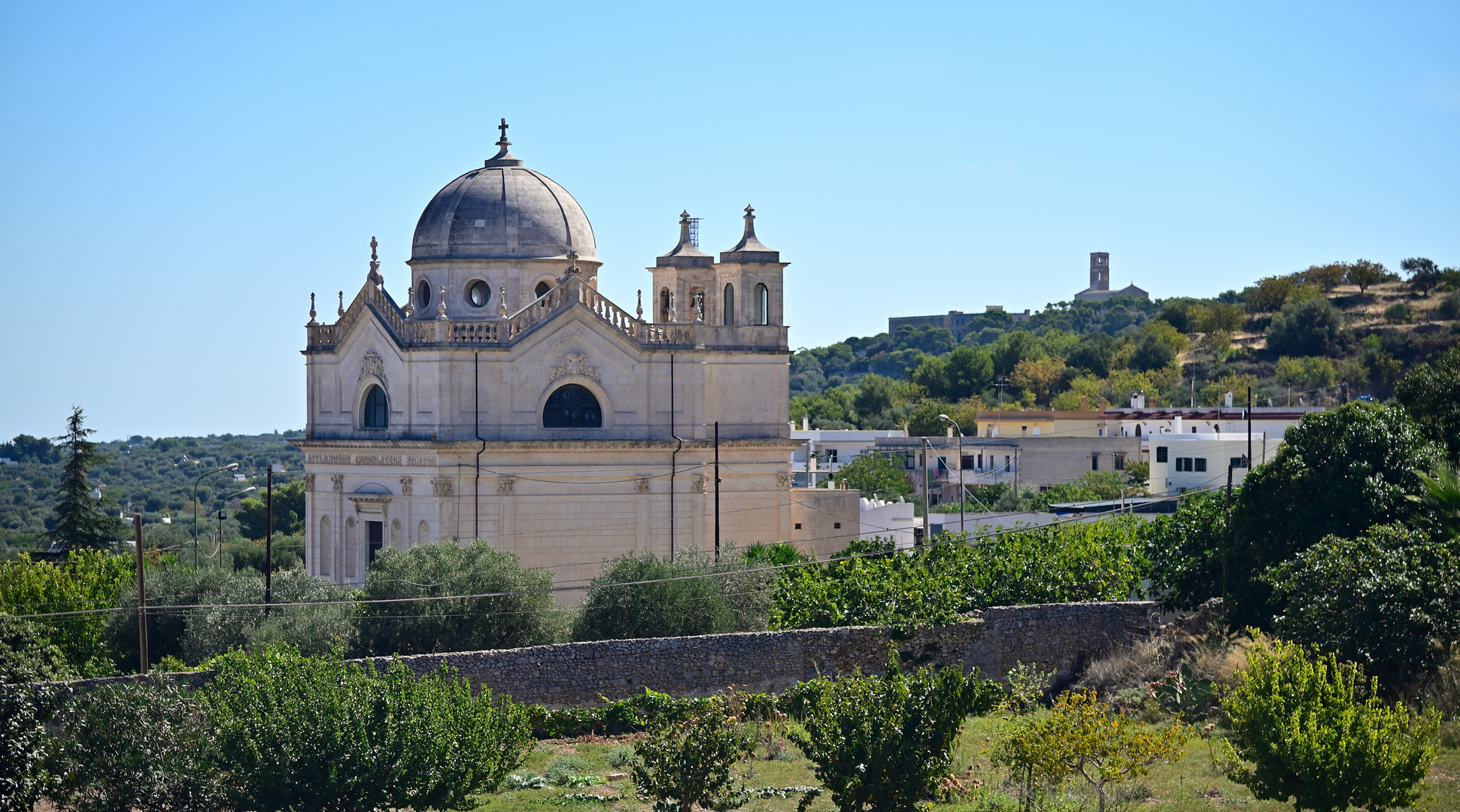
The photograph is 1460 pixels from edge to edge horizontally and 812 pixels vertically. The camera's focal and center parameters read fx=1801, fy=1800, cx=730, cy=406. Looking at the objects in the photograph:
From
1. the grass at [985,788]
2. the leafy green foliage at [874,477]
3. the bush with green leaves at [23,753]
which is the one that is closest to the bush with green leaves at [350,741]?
the grass at [985,788]

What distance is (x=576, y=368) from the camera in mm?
50594

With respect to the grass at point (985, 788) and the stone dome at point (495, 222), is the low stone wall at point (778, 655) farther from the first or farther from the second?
the stone dome at point (495, 222)

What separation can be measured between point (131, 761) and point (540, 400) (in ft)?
87.5

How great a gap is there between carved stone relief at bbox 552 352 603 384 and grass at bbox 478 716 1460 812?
2083cm

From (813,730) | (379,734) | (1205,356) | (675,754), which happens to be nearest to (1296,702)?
(813,730)

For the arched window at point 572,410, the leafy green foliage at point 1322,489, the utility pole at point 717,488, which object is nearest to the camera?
the leafy green foliage at point 1322,489

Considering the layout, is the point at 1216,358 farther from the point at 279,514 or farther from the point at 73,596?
the point at 73,596

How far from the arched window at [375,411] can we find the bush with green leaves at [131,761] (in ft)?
88.1

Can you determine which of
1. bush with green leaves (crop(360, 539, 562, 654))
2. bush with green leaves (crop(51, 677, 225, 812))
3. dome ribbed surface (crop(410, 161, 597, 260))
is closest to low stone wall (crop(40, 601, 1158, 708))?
bush with green leaves (crop(360, 539, 562, 654))

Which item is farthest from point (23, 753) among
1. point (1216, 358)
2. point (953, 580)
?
point (1216, 358)

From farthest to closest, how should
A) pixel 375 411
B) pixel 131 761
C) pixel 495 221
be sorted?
pixel 495 221 < pixel 375 411 < pixel 131 761

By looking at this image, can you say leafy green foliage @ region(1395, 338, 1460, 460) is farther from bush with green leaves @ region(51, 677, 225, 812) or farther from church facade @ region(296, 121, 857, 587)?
bush with green leaves @ region(51, 677, 225, 812)

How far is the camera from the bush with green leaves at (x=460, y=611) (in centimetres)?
3656

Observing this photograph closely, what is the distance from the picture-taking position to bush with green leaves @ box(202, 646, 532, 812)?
23547mm
